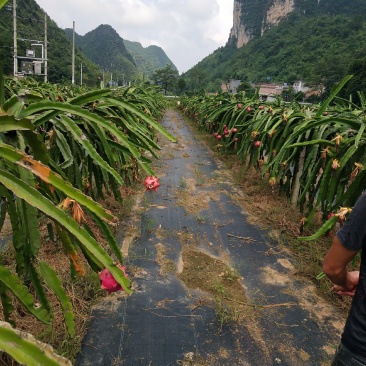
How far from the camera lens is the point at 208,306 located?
7.54 feet

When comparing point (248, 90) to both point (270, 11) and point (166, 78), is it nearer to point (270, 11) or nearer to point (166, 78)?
point (166, 78)

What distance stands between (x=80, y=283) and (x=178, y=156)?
482 cm

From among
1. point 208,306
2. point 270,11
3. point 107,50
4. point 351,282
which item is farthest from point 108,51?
point 351,282

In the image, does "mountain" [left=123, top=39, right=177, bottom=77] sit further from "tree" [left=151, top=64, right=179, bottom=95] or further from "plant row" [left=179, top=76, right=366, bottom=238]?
"plant row" [left=179, top=76, right=366, bottom=238]

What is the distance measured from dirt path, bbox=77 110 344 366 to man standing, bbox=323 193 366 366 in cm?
79

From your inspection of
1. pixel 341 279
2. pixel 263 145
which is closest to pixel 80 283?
pixel 341 279

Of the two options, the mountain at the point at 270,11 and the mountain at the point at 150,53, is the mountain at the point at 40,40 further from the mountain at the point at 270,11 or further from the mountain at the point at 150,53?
the mountain at the point at 150,53

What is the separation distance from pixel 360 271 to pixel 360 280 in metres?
0.03

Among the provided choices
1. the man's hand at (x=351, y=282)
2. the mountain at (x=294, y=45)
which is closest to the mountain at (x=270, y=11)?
the mountain at (x=294, y=45)

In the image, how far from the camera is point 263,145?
4.62 m

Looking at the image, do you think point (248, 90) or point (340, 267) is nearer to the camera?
point (340, 267)

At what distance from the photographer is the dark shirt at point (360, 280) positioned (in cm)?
111

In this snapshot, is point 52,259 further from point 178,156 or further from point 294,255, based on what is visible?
point 178,156

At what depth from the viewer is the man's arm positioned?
119 centimetres
